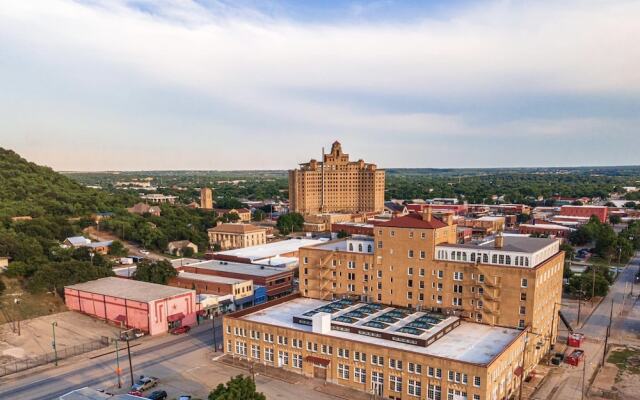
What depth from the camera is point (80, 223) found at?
140 meters

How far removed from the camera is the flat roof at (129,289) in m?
73.2

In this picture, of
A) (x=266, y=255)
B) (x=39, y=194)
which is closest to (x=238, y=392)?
(x=266, y=255)

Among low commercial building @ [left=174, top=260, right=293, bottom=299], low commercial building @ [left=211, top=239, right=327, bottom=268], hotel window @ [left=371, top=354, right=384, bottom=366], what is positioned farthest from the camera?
low commercial building @ [left=211, top=239, right=327, bottom=268]

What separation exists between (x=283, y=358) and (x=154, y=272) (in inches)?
1667

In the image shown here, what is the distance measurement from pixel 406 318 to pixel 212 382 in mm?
24234

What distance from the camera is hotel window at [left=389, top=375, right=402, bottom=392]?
48.3 metres

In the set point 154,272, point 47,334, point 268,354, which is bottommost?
point 47,334

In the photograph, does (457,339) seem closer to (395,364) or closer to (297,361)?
(395,364)

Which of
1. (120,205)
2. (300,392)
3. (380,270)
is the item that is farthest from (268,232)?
(300,392)

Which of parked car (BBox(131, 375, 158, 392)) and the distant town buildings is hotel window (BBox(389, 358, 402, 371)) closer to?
parked car (BBox(131, 375, 158, 392))

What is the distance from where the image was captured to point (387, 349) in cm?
4853

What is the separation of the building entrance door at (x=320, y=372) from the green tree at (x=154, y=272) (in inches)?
1811

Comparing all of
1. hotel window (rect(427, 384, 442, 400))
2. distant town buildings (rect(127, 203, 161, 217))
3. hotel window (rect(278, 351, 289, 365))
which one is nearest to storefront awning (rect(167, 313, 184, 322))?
hotel window (rect(278, 351, 289, 365))

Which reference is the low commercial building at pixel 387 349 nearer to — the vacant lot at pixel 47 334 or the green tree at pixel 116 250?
the vacant lot at pixel 47 334
